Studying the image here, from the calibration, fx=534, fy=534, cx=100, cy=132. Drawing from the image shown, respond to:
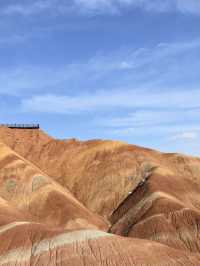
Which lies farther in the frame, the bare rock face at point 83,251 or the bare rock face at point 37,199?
the bare rock face at point 37,199

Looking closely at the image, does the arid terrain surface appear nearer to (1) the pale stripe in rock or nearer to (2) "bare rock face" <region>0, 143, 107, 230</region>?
(1) the pale stripe in rock

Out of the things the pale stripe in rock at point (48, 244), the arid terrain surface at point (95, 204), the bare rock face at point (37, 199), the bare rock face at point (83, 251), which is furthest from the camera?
the bare rock face at point (37, 199)

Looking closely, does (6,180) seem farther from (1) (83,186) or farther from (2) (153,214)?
(2) (153,214)

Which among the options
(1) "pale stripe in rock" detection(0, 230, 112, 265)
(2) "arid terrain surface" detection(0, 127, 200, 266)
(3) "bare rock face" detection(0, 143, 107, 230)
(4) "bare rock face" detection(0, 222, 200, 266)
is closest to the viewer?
(4) "bare rock face" detection(0, 222, 200, 266)

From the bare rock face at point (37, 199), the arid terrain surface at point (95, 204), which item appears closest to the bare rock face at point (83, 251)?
the arid terrain surface at point (95, 204)

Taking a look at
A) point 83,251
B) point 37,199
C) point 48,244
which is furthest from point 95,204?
point 83,251

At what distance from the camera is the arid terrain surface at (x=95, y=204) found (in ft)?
187

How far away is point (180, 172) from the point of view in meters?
135

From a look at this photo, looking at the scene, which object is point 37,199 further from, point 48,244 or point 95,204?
point 48,244

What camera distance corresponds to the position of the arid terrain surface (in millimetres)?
56906

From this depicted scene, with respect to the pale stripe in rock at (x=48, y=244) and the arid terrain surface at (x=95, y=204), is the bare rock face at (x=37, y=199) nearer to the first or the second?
the arid terrain surface at (x=95, y=204)

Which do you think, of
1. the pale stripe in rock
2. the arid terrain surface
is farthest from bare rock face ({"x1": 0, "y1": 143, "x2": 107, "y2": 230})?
the pale stripe in rock

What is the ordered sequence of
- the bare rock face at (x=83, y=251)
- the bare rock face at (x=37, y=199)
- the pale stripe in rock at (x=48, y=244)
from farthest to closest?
1. the bare rock face at (x=37, y=199)
2. the pale stripe in rock at (x=48, y=244)
3. the bare rock face at (x=83, y=251)

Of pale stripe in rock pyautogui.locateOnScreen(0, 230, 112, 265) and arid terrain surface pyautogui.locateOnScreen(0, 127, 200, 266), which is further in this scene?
pale stripe in rock pyautogui.locateOnScreen(0, 230, 112, 265)
